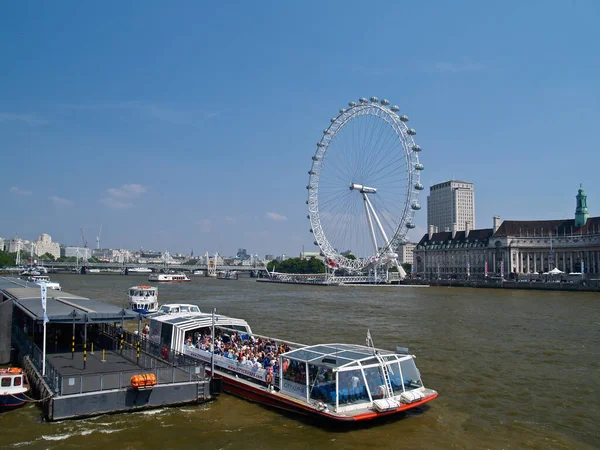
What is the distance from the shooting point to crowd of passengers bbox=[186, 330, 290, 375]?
61.9 feet

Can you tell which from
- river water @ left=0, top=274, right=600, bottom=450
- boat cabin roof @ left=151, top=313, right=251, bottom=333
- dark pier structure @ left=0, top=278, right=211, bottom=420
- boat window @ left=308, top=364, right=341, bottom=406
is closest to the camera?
river water @ left=0, top=274, right=600, bottom=450

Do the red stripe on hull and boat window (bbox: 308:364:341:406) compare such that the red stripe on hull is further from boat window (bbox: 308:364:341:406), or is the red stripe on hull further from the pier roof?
the pier roof

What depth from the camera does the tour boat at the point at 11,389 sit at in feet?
53.8

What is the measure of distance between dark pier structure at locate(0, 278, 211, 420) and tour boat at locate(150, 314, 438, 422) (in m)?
1.53

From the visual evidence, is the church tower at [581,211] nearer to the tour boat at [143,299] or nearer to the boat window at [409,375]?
the tour boat at [143,299]

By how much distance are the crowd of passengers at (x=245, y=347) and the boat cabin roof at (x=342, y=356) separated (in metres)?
1.45

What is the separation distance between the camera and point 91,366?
18.1 metres

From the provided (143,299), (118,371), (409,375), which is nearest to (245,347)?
(118,371)

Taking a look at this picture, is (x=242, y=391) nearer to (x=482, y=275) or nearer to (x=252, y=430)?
(x=252, y=430)

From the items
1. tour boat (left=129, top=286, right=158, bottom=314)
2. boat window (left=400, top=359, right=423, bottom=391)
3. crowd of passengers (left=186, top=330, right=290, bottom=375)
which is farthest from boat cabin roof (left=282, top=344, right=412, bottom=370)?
tour boat (left=129, top=286, right=158, bottom=314)

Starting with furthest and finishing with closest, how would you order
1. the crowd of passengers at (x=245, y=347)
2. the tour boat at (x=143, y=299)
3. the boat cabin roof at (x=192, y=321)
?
the tour boat at (x=143, y=299) → the boat cabin roof at (x=192, y=321) → the crowd of passengers at (x=245, y=347)

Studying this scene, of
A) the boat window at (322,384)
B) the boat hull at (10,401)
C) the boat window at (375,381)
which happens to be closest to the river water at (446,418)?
the boat hull at (10,401)

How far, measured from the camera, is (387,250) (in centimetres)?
10838

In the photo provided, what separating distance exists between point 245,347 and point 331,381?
5284mm
